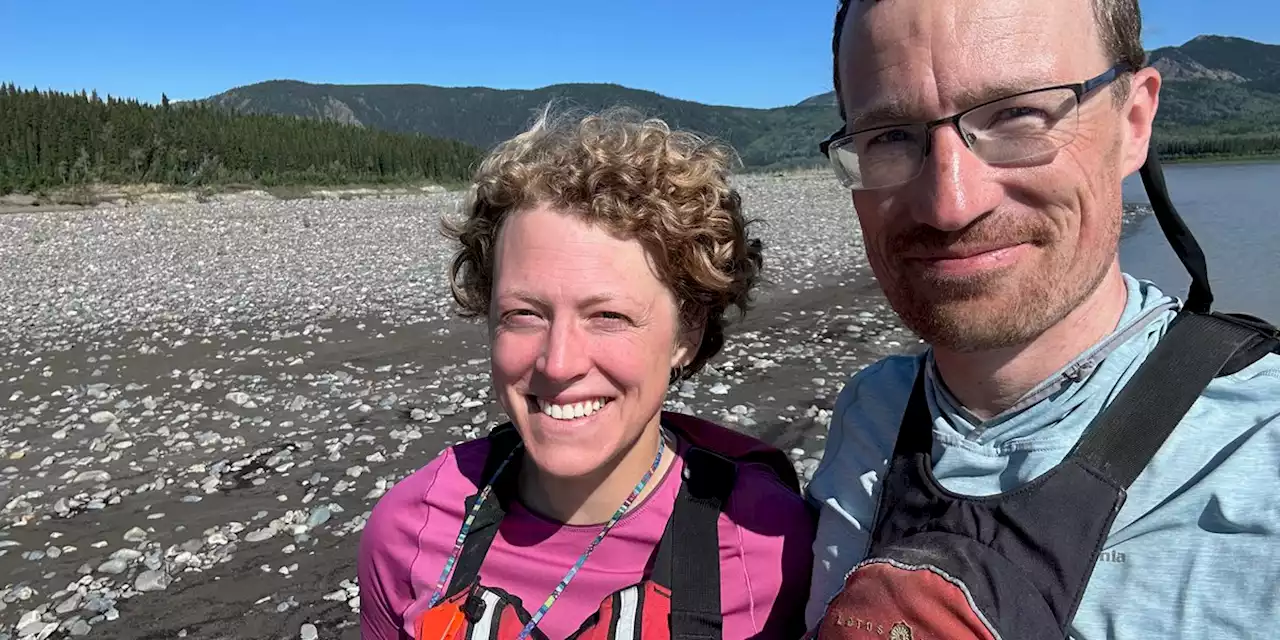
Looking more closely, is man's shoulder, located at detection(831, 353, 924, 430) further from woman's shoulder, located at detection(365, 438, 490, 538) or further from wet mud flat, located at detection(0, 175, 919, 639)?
wet mud flat, located at detection(0, 175, 919, 639)

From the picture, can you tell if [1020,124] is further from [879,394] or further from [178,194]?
[178,194]

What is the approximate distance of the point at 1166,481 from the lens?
142cm

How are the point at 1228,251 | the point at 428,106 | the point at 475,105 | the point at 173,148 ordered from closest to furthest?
1. the point at 1228,251
2. the point at 173,148
3. the point at 428,106
4. the point at 475,105

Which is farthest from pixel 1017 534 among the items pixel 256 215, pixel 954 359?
pixel 256 215

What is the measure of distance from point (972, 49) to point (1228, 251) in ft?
68.2

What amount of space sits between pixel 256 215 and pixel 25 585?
80.7 ft

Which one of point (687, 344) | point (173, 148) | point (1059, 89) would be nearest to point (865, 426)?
point (687, 344)

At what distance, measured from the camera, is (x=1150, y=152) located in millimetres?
1947

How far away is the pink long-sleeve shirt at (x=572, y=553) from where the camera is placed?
2156 mm

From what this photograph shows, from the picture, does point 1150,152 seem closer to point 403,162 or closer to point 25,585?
point 25,585

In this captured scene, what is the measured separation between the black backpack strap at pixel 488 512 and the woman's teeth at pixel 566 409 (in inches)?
13.5

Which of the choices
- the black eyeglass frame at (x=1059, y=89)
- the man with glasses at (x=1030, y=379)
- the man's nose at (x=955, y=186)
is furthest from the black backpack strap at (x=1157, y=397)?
the black eyeglass frame at (x=1059, y=89)

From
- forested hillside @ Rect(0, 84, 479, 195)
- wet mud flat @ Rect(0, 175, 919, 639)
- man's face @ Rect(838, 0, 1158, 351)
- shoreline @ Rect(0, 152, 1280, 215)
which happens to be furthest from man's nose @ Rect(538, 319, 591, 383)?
forested hillside @ Rect(0, 84, 479, 195)

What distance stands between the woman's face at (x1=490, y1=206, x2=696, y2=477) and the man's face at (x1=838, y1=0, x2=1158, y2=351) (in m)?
0.77
